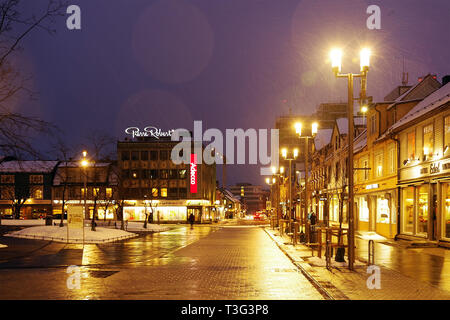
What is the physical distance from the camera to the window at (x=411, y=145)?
2639 cm

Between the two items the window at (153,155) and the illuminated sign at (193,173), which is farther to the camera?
the window at (153,155)

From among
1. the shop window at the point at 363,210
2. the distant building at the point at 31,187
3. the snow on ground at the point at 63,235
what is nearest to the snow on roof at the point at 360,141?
the shop window at the point at 363,210

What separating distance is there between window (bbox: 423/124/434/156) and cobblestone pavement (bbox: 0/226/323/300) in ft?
35.1

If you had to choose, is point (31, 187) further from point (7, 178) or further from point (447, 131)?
point (447, 131)

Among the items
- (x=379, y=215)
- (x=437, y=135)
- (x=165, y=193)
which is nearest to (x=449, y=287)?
(x=437, y=135)

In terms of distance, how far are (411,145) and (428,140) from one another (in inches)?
88.3

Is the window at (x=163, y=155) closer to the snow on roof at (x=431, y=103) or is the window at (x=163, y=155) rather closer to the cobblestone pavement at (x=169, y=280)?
the snow on roof at (x=431, y=103)

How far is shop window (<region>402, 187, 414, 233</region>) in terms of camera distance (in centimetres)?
2706

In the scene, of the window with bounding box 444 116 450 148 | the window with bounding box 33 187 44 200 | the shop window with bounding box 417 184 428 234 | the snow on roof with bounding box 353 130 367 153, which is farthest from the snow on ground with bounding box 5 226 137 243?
the window with bounding box 33 187 44 200

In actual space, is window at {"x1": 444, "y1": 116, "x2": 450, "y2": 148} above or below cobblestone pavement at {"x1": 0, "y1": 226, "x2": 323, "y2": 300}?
above

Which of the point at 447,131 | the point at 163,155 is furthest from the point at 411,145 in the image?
the point at 163,155

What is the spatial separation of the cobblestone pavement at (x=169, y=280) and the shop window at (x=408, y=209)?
465 inches

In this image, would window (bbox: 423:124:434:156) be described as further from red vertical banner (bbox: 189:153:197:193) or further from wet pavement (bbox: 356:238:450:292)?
red vertical banner (bbox: 189:153:197:193)
